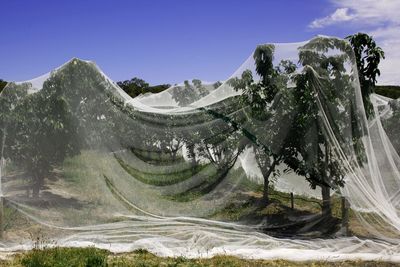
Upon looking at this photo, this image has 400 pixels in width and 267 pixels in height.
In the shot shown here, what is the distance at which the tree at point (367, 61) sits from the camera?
276 inches

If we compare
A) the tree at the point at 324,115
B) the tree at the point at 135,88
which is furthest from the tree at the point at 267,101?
the tree at the point at 135,88

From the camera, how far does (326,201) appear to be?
7.03m

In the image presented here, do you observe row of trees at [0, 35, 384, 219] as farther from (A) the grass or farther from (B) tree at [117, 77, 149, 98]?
(B) tree at [117, 77, 149, 98]

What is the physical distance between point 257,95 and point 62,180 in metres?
3.32

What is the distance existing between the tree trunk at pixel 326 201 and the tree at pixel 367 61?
131cm

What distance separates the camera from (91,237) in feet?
21.6

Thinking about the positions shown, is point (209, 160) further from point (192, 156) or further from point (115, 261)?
point (115, 261)

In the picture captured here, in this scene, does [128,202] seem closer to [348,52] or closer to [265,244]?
[265,244]

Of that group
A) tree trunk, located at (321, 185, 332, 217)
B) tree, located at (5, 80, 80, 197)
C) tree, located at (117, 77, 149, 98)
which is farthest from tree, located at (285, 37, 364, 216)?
tree, located at (117, 77, 149, 98)

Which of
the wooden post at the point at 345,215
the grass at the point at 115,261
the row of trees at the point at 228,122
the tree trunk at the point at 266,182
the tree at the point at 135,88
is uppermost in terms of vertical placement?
the tree at the point at 135,88

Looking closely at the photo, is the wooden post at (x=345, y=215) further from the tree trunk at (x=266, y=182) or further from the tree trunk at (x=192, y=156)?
the tree trunk at (x=192, y=156)

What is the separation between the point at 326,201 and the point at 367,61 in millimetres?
2206

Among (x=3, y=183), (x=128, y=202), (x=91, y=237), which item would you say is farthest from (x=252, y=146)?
(x=3, y=183)

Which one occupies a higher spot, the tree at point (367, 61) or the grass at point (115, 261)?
the tree at point (367, 61)
